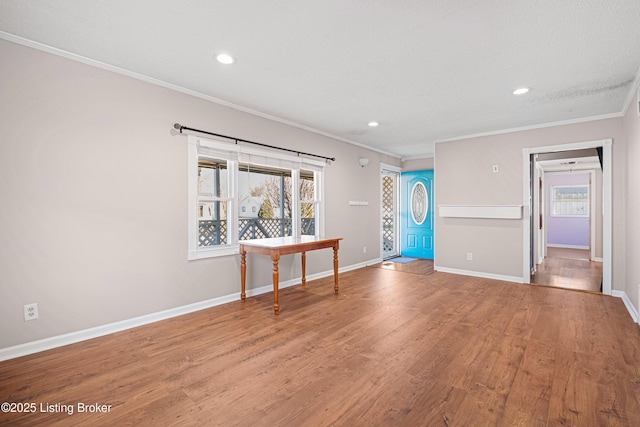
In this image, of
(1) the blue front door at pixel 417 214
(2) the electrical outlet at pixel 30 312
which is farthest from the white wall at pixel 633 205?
(2) the electrical outlet at pixel 30 312

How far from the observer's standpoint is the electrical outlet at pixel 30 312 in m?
2.38

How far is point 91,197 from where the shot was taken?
269cm

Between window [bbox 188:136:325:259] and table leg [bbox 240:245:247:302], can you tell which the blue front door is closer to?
window [bbox 188:136:325:259]

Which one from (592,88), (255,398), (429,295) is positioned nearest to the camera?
(255,398)

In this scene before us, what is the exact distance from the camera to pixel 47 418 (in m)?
1.67

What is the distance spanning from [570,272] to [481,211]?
2.14 metres

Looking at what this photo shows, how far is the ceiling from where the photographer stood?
1983mm

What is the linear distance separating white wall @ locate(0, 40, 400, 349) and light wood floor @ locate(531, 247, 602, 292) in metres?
4.81

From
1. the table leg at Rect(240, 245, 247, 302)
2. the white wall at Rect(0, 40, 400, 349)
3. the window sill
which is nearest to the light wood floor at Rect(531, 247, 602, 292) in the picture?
the table leg at Rect(240, 245, 247, 302)

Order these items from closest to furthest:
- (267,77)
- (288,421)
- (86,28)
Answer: (288,421), (86,28), (267,77)

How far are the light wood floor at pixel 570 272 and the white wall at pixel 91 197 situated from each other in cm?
481

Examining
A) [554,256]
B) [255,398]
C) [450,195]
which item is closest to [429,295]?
[450,195]

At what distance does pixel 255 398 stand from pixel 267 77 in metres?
2.68

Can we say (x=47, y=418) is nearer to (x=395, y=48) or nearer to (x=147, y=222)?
(x=147, y=222)
